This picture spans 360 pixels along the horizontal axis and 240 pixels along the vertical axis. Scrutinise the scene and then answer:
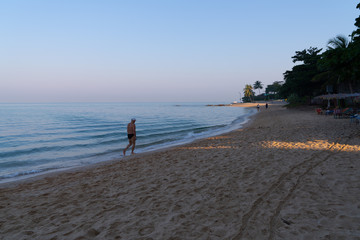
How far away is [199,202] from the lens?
435cm

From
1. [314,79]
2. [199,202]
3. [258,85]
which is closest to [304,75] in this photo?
[314,79]

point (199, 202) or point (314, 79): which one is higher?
point (314, 79)

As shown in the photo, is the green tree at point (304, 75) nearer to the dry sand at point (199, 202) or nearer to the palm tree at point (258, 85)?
the dry sand at point (199, 202)

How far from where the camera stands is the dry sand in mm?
3326

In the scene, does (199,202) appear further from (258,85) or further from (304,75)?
(258,85)

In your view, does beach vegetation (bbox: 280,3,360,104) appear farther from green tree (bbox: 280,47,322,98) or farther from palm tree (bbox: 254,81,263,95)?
palm tree (bbox: 254,81,263,95)

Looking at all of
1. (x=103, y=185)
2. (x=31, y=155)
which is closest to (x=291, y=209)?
(x=103, y=185)

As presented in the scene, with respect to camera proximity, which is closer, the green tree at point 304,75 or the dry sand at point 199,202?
the dry sand at point 199,202

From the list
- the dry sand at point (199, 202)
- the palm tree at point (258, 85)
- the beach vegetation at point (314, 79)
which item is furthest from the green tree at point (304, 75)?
the palm tree at point (258, 85)

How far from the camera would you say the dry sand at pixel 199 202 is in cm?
333

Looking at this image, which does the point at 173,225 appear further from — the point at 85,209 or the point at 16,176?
the point at 16,176

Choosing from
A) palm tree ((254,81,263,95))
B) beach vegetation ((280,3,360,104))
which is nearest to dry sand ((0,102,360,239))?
beach vegetation ((280,3,360,104))

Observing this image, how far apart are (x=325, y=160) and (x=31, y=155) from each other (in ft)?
48.6

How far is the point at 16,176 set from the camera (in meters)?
8.48
